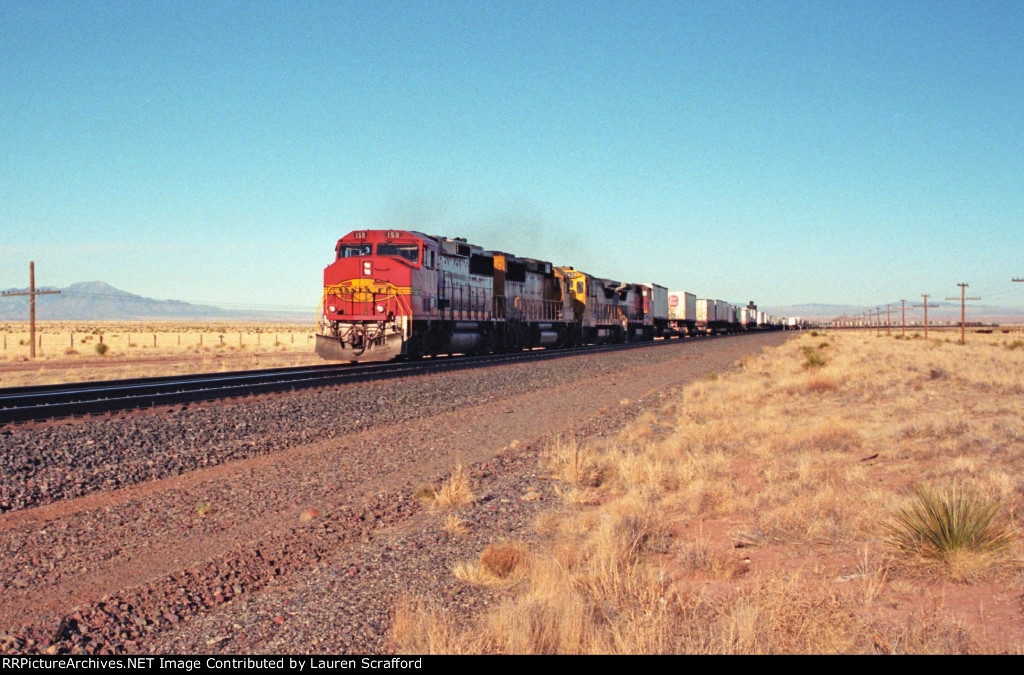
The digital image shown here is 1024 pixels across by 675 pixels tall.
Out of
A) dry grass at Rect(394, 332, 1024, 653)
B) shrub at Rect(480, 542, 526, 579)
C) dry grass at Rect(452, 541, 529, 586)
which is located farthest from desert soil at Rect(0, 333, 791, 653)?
dry grass at Rect(394, 332, 1024, 653)

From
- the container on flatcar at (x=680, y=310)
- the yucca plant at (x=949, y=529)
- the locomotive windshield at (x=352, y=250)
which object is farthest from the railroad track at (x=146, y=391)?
the container on flatcar at (x=680, y=310)

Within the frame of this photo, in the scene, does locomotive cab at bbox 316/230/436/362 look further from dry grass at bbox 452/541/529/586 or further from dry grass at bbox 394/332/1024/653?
dry grass at bbox 452/541/529/586

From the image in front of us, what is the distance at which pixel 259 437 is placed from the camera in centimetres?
1034

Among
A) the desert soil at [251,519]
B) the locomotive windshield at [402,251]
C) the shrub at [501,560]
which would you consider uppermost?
the locomotive windshield at [402,251]

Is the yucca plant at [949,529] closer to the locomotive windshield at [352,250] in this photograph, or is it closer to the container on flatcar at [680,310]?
the locomotive windshield at [352,250]

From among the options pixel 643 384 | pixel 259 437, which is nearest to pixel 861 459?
pixel 259 437

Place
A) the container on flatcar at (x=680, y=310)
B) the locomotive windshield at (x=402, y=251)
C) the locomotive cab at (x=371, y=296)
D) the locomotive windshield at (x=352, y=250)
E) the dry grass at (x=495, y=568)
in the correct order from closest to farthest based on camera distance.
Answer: the dry grass at (x=495, y=568) → the locomotive cab at (x=371, y=296) → the locomotive windshield at (x=402, y=251) → the locomotive windshield at (x=352, y=250) → the container on flatcar at (x=680, y=310)

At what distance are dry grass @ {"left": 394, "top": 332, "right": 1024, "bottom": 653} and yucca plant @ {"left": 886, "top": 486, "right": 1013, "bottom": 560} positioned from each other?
1.9 inches

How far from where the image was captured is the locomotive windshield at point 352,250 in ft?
75.6

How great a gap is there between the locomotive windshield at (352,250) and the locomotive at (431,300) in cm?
3

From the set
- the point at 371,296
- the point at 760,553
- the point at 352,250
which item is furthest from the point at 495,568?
the point at 352,250

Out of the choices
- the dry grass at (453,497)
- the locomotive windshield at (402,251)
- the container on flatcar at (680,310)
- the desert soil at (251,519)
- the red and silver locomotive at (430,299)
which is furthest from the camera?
the container on flatcar at (680,310)

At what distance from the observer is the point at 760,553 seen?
556 cm

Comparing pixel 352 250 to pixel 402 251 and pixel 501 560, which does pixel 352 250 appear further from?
pixel 501 560
